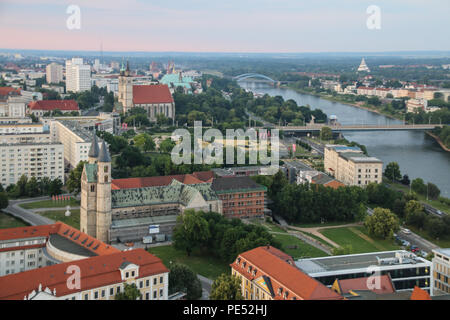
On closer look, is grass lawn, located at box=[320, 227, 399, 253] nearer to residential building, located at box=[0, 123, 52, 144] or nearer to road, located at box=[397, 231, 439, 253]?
Answer: road, located at box=[397, 231, 439, 253]

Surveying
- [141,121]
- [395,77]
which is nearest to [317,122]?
[141,121]

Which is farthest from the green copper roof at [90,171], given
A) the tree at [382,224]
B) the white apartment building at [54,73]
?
the white apartment building at [54,73]

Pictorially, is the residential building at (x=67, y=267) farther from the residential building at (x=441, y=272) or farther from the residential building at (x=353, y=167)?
the residential building at (x=353, y=167)

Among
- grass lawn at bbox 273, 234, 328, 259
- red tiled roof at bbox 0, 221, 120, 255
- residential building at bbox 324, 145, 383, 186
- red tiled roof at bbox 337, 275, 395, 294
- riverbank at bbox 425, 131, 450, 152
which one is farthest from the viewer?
riverbank at bbox 425, 131, 450, 152

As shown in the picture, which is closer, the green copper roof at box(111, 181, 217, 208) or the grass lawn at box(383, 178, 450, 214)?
the green copper roof at box(111, 181, 217, 208)

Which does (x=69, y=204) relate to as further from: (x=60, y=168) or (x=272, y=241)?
(x=272, y=241)

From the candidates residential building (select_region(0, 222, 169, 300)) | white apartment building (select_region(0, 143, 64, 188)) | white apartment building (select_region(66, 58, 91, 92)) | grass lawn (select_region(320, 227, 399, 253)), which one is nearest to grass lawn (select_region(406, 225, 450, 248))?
grass lawn (select_region(320, 227, 399, 253))
